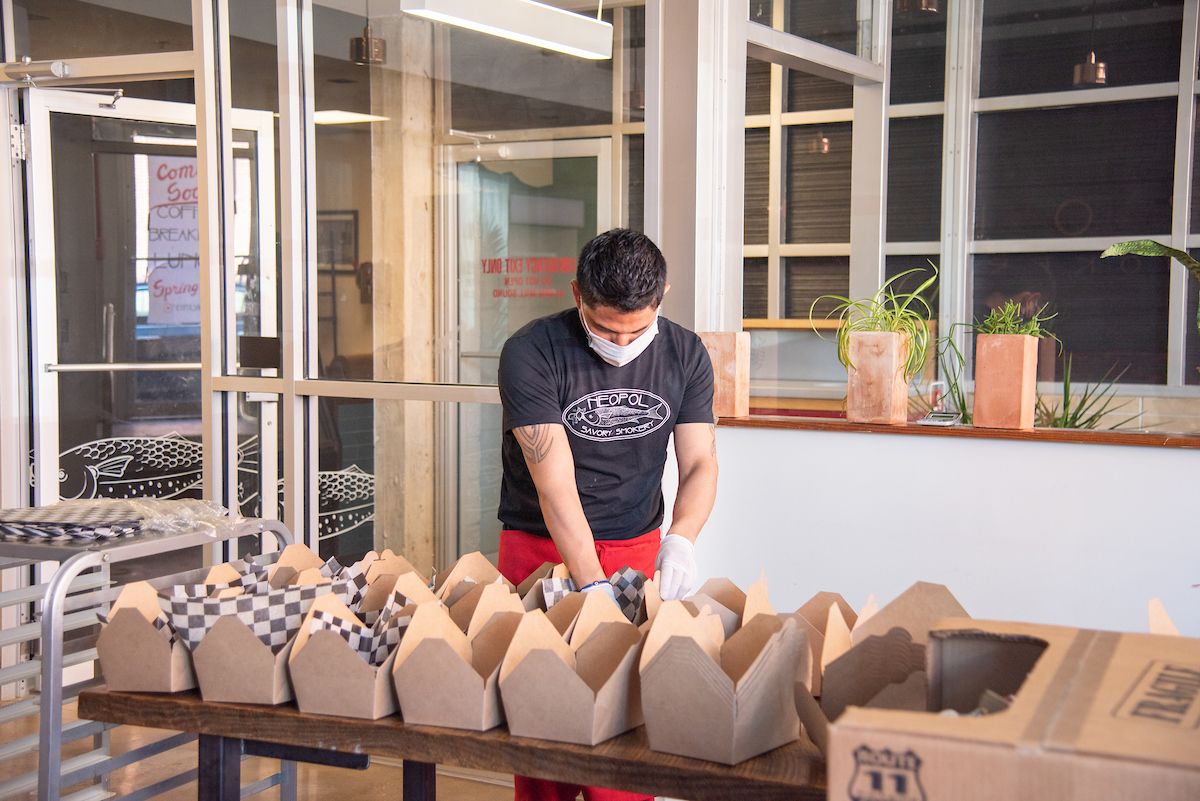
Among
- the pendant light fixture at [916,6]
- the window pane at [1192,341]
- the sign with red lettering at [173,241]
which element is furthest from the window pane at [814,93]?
the sign with red lettering at [173,241]

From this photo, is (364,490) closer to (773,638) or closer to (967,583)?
(967,583)

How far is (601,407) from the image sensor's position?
1964mm

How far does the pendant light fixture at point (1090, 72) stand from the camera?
341cm

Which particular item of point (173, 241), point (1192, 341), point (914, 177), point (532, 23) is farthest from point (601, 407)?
→ point (173, 241)

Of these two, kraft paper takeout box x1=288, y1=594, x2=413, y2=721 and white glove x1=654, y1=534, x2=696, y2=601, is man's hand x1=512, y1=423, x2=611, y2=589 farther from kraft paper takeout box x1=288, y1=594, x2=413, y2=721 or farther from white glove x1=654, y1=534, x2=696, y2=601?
kraft paper takeout box x1=288, y1=594, x2=413, y2=721

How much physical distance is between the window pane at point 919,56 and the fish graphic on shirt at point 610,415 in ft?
6.86

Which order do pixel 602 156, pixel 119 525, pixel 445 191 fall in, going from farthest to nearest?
pixel 445 191
pixel 602 156
pixel 119 525

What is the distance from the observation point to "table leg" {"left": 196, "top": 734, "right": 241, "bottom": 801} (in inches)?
50.9

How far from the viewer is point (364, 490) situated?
318 cm

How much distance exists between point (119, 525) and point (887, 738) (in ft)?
5.95

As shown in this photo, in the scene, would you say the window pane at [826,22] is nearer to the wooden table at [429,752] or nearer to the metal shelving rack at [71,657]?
the metal shelving rack at [71,657]

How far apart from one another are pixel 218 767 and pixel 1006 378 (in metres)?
2.00

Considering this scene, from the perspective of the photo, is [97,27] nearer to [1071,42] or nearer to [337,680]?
[337,680]

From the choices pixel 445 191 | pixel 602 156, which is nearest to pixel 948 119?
pixel 602 156
